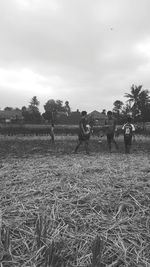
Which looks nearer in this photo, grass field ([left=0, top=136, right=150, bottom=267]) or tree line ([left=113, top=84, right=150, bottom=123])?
grass field ([left=0, top=136, right=150, bottom=267])

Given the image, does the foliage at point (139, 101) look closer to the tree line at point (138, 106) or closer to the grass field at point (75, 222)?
the tree line at point (138, 106)

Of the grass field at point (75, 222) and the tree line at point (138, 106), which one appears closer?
the grass field at point (75, 222)

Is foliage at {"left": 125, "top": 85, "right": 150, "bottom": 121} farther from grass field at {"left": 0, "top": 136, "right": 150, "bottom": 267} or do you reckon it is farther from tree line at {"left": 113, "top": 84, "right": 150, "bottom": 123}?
grass field at {"left": 0, "top": 136, "right": 150, "bottom": 267}

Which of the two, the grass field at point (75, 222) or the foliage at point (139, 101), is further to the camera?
the foliage at point (139, 101)

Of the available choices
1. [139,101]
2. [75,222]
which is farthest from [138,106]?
[75,222]

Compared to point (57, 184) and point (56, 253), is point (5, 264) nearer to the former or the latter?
point (56, 253)

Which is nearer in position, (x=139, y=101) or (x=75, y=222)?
(x=75, y=222)

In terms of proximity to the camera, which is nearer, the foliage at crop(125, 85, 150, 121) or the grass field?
the grass field

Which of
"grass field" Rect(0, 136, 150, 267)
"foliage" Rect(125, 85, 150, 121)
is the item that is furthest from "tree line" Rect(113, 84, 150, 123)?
"grass field" Rect(0, 136, 150, 267)

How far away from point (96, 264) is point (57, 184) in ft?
5.96

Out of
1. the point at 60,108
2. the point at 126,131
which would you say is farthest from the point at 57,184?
the point at 60,108

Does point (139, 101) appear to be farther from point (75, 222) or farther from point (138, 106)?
point (75, 222)

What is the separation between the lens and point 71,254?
214 centimetres

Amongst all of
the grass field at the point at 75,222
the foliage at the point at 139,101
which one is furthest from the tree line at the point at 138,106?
the grass field at the point at 75,222
